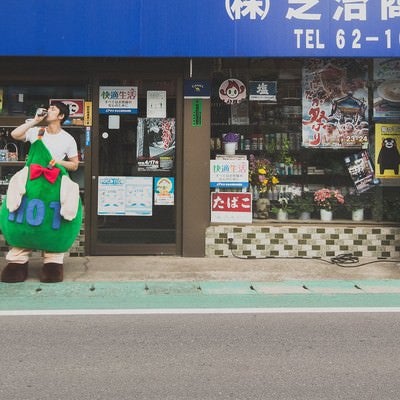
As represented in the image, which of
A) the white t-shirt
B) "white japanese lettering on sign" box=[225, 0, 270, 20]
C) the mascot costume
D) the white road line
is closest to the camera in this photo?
the white road line

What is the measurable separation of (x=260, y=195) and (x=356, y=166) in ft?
5.23

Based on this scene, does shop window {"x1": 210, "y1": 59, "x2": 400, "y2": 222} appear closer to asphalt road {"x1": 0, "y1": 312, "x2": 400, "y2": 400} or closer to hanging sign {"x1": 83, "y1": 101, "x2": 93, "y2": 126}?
hanging sign {"x1": 83, "y1": 101, "x2": 93, "y2": 126}

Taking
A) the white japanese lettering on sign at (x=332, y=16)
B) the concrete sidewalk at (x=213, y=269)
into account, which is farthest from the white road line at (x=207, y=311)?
the white japanese lettering on sign at (x=332, y=16)

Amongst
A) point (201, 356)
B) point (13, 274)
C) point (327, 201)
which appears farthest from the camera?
point (327, 201)

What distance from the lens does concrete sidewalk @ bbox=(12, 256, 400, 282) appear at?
24.9ft

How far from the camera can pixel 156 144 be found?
895cm

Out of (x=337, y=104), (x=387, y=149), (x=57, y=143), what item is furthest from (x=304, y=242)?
(x=57, y=143)

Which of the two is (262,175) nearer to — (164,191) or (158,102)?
(164,191)

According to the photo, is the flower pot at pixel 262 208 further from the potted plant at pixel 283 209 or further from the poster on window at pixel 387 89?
the poster on window at pixel 387 89

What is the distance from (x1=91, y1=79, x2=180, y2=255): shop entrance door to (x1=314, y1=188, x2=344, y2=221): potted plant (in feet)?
7.54

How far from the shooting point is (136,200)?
892cm

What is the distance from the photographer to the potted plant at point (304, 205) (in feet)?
30.0

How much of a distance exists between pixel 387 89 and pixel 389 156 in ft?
3.48

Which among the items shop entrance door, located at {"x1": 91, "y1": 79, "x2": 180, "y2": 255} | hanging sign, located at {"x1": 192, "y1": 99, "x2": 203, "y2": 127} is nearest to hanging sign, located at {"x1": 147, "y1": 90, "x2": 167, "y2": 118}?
shop entrance door, located at {"x1": 91, "y1": 79, "x2": 180, "y2": 255}
